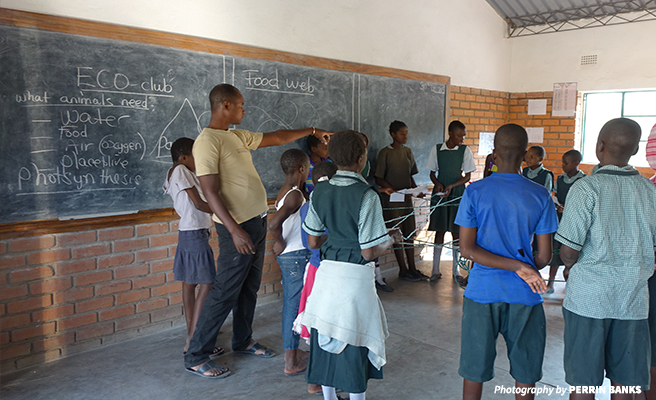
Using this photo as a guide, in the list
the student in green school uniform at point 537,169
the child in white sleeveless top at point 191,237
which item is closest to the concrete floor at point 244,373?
the child in white sleeveless top at point 191,237

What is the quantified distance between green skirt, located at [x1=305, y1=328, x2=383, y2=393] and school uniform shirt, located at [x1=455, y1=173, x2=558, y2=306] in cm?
58

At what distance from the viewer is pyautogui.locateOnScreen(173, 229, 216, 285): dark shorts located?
10.5ft

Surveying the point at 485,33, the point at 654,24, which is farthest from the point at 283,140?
the point at 654,24

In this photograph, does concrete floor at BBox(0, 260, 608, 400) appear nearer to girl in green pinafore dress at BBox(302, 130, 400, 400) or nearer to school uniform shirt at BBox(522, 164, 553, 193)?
girl in green pinafore dress at BBox(302, 130, 400, 400)

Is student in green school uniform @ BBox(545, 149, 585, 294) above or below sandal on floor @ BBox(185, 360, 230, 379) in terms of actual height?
above

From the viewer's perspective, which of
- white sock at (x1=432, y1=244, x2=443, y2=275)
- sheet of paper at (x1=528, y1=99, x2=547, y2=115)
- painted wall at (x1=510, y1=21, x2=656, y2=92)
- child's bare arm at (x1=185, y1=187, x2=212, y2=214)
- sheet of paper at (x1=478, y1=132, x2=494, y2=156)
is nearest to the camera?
child's bare arm at (x1=185, y1=187, x2=212, y2=214)

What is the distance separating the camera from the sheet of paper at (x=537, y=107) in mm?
7242

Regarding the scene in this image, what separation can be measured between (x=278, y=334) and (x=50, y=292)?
1.61 metres

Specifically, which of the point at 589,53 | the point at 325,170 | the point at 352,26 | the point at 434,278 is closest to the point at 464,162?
the point at 434,278

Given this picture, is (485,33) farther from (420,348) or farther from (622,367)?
(622,367)

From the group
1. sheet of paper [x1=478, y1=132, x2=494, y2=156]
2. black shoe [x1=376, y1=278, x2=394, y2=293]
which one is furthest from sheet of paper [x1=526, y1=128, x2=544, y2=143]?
black shoe [x1=376, y1=278, x2=394, y2=293]

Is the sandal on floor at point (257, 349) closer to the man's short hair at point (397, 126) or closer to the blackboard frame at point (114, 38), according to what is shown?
the blackboard frame at point (114, 38)

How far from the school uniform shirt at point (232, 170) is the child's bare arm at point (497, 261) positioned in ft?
4.46

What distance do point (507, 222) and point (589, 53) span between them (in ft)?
19.8
